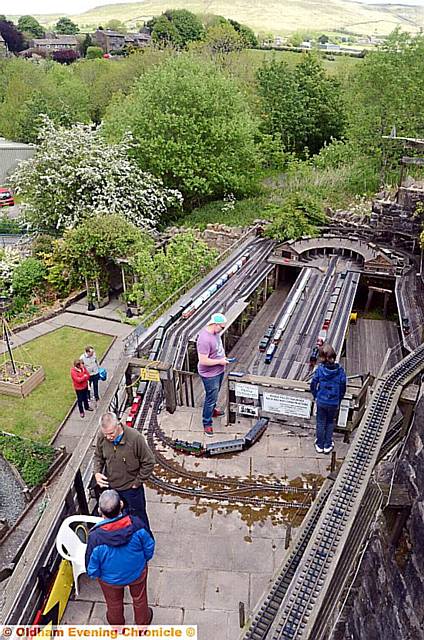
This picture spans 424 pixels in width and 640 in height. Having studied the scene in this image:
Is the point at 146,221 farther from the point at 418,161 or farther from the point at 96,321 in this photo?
the point at 418,161

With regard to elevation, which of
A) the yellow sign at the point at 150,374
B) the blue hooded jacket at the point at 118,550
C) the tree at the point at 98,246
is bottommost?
the tree at the point at 98,246

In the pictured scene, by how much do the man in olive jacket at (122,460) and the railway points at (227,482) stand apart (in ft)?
1.51

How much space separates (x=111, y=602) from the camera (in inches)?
149

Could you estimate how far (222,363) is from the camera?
5.88 m

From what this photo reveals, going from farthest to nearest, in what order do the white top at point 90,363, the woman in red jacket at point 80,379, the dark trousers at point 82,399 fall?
1. the dark trousers at point 82,399
2. the white top at point 90,363
3. the woman in red jacket at point 80,379

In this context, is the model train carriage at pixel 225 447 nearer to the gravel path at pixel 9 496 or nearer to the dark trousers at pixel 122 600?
the dark trousers at pixel 122 600

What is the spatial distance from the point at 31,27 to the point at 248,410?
268ft

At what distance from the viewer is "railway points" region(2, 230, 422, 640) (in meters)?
4.14

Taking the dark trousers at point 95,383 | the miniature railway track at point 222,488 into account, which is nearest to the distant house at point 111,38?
the dark trousers at point 95,383

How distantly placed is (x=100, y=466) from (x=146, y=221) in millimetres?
13935

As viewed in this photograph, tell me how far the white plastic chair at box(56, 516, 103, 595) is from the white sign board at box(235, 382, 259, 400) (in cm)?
263

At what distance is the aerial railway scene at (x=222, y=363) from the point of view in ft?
12.2

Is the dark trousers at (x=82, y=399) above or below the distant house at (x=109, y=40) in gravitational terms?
below

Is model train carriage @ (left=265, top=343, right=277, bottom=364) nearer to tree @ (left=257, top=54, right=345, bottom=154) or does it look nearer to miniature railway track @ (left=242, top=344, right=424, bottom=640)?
miniature railway track @ (left=242, top=344, right=424, bottom=640)
